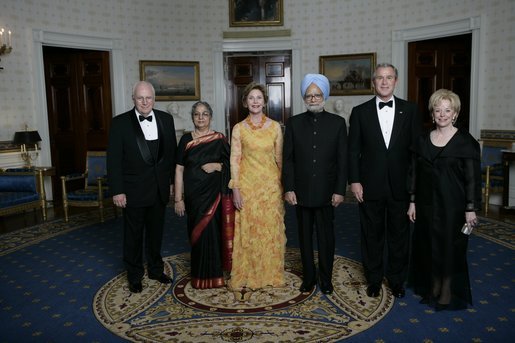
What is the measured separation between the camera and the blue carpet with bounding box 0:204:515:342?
3.11 m

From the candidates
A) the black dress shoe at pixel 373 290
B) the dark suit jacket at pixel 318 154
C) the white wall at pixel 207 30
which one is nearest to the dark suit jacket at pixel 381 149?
the dark suit jacket at pixel 318 154

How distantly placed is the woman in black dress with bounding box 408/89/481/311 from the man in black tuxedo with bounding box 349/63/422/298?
11 centimetres

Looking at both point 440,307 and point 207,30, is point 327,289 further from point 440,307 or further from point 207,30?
point 207,30

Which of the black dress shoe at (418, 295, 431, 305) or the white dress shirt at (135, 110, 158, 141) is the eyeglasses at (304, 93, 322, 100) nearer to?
the white dress shirt at (135, 110, 158, 141)

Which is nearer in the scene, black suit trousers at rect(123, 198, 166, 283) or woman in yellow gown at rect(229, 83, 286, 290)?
woman in yellow gown at rect(229, 83, 286, 290)

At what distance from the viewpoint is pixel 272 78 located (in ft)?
33.3

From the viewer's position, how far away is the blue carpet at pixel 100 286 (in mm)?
3109

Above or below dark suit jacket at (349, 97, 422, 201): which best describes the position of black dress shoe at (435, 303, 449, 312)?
below

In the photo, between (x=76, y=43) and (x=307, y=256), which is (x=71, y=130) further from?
(x=307, y=256)

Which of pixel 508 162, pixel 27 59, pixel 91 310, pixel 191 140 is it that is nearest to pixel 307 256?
pixel 191 140

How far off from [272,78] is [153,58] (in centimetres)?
256

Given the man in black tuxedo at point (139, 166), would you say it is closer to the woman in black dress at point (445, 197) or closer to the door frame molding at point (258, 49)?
the woman in black dress at point (445, 197)

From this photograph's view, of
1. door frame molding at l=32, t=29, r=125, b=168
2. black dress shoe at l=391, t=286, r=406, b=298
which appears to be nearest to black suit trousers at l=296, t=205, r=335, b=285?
black dress shoe at l=391, t=286, r=406, b=298

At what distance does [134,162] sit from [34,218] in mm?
4119
